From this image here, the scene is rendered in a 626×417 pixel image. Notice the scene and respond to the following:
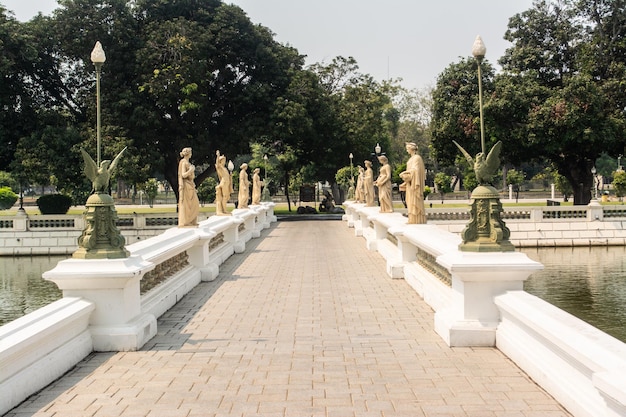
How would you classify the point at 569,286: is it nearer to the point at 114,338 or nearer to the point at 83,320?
the point at 114,338

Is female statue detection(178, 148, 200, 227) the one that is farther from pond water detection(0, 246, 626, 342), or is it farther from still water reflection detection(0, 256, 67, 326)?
pond water detection(0, 246, 626, 342)

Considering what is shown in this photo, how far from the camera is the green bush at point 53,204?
103 feet

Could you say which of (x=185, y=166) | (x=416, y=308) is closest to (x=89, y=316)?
(x=416, y=308)

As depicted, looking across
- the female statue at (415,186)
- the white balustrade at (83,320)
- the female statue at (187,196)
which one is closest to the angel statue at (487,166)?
the white balustrade at (83,320)

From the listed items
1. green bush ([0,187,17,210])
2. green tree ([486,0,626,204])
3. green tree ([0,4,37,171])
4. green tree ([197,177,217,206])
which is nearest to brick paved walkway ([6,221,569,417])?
green tree ([486,0,626,204])

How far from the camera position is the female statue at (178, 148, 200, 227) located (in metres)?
13.4

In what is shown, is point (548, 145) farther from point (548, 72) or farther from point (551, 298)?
point (551, 298)

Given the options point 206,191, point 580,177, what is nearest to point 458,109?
point 580,177

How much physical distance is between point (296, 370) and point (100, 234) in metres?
2.73

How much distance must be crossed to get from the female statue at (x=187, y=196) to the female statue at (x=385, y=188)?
5.50 metres

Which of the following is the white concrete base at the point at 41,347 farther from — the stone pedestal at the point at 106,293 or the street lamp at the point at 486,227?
the street lamp at the point at 486,227

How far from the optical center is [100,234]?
7047mm

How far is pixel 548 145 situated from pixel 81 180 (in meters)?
23.0

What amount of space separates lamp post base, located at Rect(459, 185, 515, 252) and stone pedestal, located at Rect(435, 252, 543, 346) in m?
0.10
